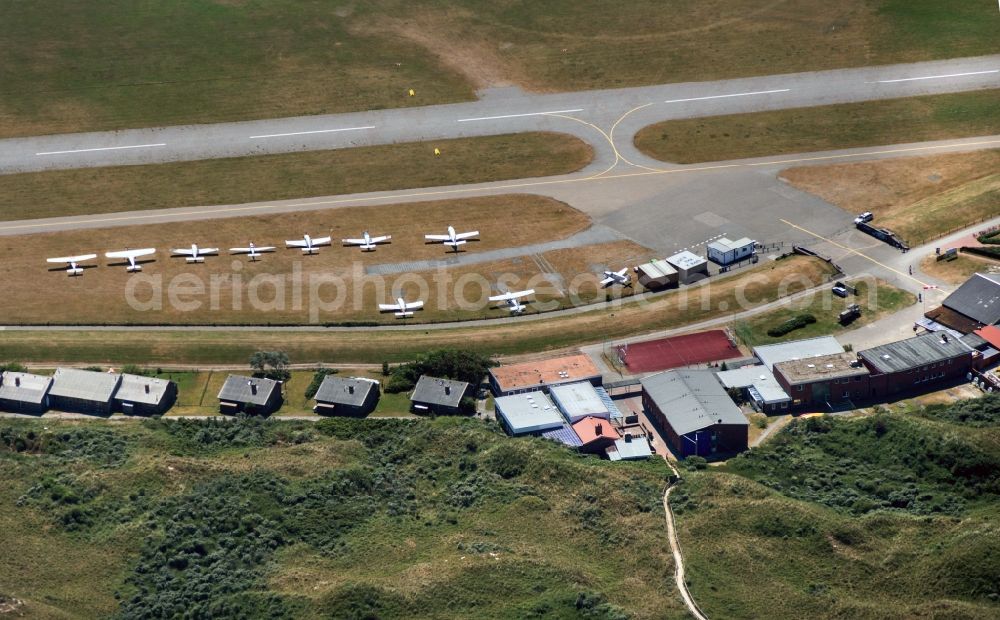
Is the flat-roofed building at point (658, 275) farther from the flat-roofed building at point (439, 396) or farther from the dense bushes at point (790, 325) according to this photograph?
the flat-roofed building at point (439, 396)

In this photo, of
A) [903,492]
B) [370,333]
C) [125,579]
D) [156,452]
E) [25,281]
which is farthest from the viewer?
[25,281]

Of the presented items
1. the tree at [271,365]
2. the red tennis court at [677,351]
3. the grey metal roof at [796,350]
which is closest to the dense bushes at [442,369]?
the tree at [271,365]

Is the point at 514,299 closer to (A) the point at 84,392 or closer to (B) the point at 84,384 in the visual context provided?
(B) the point at 84,384

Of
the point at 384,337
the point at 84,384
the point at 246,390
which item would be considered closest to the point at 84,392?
the point at 84,384

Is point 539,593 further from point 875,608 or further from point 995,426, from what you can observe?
point 995,426

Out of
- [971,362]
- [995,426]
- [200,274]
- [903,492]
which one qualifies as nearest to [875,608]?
[903,492]

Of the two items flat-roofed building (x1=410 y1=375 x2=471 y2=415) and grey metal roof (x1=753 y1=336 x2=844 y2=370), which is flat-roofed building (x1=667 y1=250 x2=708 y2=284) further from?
flat-roofed building (x1=410 y1=375 x2=471 y2=415)
